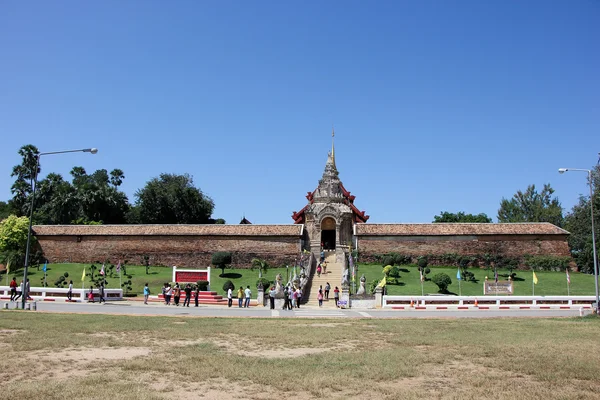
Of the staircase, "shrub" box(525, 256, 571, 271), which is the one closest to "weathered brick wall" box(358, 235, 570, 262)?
"shrub" box(525, 256, 571, 271)

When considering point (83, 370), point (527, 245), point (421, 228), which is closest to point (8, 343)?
point (83, 370)

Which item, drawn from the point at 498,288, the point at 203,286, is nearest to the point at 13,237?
the point at 203,286

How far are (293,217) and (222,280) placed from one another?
20.7 m

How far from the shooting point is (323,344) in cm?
1319

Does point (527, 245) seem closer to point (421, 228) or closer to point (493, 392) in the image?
point (421, 228)

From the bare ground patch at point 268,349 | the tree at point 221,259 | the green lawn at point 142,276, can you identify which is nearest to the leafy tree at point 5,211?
the green lawn at point 142,276

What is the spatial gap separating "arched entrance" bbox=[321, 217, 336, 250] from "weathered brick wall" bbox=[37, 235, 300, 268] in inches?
128

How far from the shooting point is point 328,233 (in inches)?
1882

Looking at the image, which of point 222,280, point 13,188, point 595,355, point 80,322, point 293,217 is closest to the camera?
point 595,355

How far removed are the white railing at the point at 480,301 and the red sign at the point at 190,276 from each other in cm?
1227

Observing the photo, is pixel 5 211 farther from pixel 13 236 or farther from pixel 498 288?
pixel 498 288

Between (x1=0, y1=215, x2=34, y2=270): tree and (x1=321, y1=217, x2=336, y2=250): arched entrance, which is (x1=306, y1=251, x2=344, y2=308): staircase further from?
(x1=0, y1=215, x2=34, y2=270): tree

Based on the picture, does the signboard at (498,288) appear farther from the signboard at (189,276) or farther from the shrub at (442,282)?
the signboard at (189,276)

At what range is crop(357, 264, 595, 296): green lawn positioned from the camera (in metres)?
33.1
